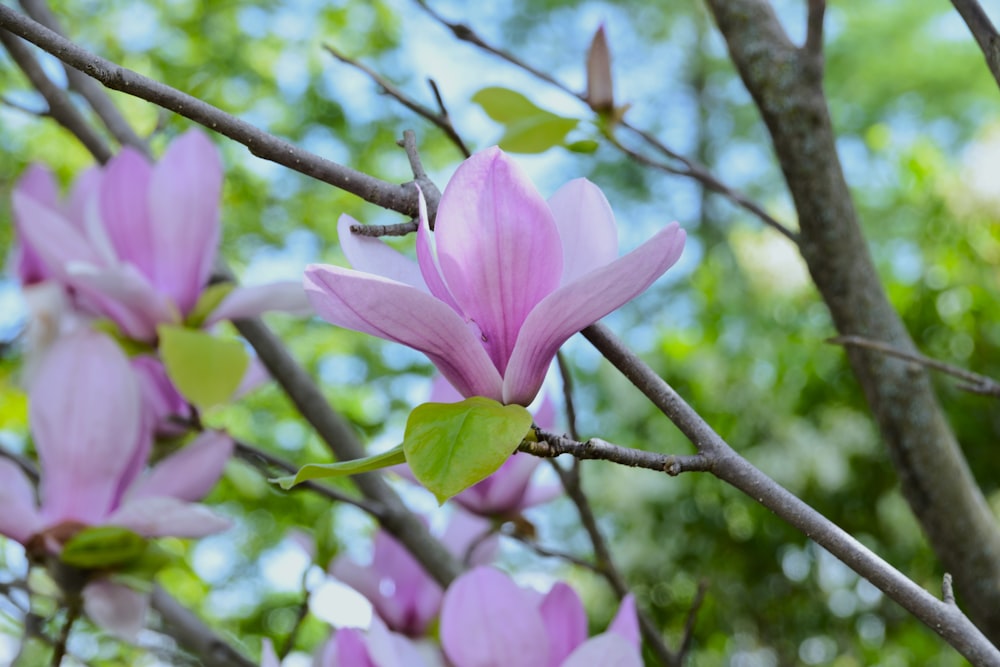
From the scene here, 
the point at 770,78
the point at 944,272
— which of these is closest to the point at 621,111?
the point at 770,78

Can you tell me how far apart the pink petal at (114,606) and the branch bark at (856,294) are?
41 centimetres

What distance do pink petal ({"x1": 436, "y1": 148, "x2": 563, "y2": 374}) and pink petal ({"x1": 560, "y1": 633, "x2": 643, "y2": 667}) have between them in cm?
12

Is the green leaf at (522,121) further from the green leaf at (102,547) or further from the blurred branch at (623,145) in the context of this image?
the green leaf at (102,547)

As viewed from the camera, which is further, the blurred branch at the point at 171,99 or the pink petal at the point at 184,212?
the pink petal at the point at 184,212

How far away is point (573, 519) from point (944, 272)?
8.32ft

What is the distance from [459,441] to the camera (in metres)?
0.26

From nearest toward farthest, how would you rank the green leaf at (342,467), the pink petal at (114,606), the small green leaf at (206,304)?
the green leaf at (342,467), the pink petal at (114,606), the small green leaf at (206,304)

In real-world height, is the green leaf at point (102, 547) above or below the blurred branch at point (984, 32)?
below

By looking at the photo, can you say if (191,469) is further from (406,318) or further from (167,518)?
(406,318)

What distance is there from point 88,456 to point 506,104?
0.28 metres

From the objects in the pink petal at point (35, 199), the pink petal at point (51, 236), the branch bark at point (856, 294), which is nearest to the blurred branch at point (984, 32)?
the branch bark at point (856, 294)

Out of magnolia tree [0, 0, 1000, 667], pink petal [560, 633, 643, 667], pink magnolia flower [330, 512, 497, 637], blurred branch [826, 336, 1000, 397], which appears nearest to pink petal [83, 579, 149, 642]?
magnolia tree [0, 0, 1000, 667]

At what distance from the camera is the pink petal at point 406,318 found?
25 centimetres

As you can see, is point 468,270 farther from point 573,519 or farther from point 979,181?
point 573,519
